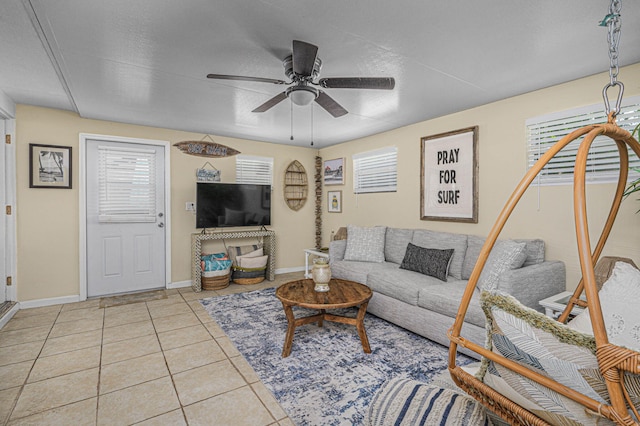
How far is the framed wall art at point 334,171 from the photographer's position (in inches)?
213

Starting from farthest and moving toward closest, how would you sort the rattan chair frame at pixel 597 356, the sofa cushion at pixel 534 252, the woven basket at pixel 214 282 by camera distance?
the woven basket at pixel 214 282
the sofa cushion at pixel 534 252
the rattan chair frame at pixel 597 356

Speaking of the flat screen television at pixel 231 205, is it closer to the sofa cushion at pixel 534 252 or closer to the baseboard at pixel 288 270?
the baseboard at pixel 288 270

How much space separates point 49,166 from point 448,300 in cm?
474

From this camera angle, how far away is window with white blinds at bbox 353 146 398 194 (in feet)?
14.7

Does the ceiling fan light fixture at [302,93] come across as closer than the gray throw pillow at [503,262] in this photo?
Yes

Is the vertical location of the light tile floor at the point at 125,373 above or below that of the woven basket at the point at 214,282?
below

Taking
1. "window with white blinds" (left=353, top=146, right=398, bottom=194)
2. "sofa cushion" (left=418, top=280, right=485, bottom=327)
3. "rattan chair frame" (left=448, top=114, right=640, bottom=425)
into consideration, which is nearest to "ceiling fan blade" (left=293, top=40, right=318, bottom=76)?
"rattan chair frame" (left=448, top=114, right=640, bottom=425)

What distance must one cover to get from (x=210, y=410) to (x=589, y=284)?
2.06 meters

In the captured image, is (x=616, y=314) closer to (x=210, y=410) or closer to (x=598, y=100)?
(x=210, y=410)

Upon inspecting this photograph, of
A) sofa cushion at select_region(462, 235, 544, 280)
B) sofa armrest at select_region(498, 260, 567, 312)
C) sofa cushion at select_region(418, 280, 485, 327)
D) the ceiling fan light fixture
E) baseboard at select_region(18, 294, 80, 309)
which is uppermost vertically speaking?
the ceiling fan light fixture

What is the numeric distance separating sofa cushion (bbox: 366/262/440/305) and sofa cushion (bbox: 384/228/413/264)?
0.39 meters

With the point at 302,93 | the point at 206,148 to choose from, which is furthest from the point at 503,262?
the point at 206,148

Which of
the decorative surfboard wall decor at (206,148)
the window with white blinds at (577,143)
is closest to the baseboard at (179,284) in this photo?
the decorative surfboard wall decor at (206,148)

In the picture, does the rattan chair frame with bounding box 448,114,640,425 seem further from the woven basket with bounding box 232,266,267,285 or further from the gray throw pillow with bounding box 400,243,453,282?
the woven basket with bounding box 232,266,267,285
